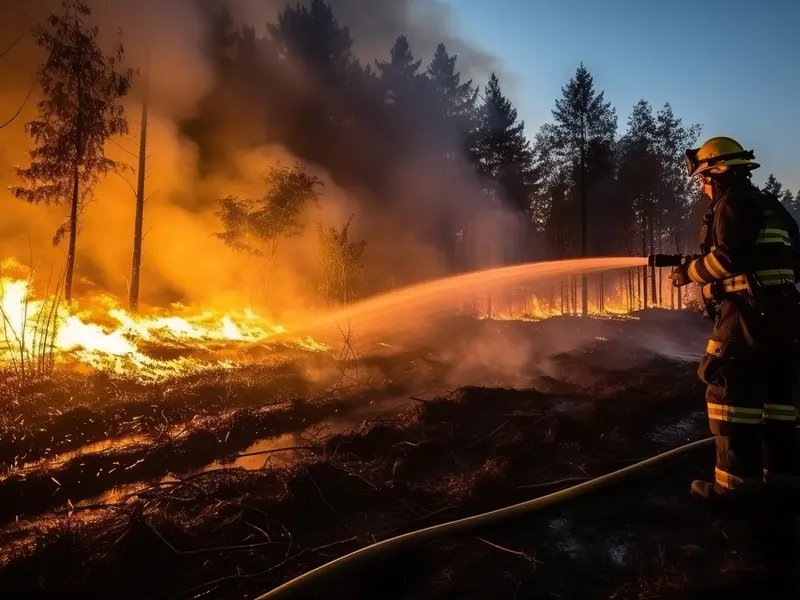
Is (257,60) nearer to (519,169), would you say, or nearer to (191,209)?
(191,209)

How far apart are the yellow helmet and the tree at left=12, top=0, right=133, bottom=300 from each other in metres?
12.0

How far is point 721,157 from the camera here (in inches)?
137

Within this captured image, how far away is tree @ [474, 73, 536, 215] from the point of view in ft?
103

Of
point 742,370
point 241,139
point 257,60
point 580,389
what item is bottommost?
point 580,389

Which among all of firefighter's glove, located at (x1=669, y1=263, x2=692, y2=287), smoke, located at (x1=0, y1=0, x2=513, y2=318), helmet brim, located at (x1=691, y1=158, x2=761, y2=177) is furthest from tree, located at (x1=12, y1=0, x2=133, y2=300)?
helmet brim, located at (x1=691, y1=158, x2=761, y2=177)

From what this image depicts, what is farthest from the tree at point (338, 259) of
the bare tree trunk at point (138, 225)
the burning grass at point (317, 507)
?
the burning grass at point (317, 507)

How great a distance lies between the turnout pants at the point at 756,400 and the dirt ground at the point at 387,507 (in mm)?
244

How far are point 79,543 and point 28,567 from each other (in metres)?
0.26

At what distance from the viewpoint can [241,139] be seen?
2181 centimetres

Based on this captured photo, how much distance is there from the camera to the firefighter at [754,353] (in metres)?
3.11

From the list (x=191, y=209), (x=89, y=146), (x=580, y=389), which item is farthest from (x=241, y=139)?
(x=580, y=389)

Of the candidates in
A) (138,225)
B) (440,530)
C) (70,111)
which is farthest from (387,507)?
(138,225)

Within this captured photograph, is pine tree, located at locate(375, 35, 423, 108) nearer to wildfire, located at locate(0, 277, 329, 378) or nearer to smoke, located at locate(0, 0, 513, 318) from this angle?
smoke, located at locate(0, 0, 513, 318)

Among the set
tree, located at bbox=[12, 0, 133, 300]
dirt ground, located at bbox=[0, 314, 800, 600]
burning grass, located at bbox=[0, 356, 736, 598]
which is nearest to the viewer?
dirt ground, located at bbox=[0, 314, 800, 600]
